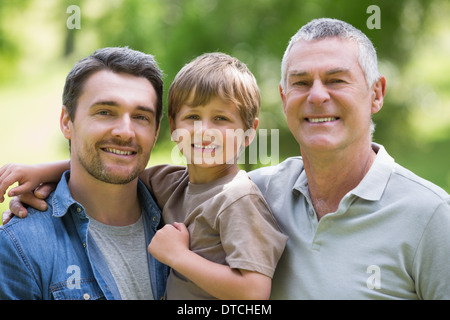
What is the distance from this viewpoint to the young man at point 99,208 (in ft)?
5.42

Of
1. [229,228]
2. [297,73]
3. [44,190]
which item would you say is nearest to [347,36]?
[297,73]

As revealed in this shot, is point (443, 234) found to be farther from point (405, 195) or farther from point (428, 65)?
point (428, 65)

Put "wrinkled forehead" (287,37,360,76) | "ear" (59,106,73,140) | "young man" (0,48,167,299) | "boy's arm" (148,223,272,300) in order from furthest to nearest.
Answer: "ear" (59,106,73,140) → "wrinkled forehead" (287,37,360,76) → "young man" (0,48,167,299) → "boy's arm" (148,223,272,300)

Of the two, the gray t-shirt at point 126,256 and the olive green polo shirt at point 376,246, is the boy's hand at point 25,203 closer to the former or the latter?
the gray t-shirt at point 126,256

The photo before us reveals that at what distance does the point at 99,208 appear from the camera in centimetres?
189

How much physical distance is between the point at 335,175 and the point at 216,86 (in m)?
0.52

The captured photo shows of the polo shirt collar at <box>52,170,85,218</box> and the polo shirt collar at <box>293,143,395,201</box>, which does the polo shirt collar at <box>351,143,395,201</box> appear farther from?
the polo shirt collar at <box>52,170,85,218</box>

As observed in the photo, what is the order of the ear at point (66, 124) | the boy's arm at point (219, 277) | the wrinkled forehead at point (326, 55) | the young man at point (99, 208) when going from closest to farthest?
the boy's arm at point (219, 277) → the young man at point (99, 208) → the wrinkled forehead at point (326, 55) → the ear at point (66, 124)

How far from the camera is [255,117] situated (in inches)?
77.2

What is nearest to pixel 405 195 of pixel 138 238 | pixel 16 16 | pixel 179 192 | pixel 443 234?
pixel 443 234

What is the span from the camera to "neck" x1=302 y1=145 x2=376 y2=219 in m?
1.80

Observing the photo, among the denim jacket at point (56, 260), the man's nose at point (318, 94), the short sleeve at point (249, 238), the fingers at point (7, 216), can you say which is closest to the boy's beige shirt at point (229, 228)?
the short sleeve at point (249, 238)

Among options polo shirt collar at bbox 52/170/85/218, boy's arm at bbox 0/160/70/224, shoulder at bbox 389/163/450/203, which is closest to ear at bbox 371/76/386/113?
shoulder at bbox 389/163/450/203
